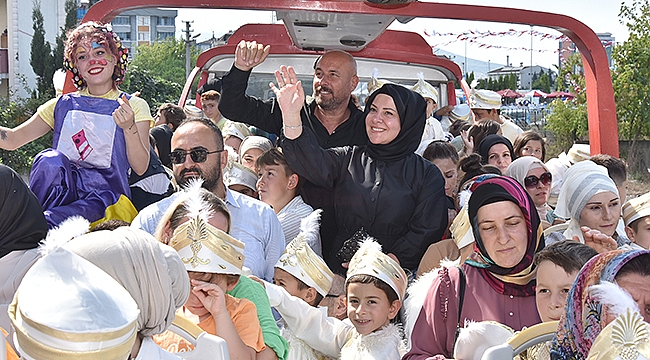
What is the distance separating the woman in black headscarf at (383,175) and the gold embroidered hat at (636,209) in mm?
909

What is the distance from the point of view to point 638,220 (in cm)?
372

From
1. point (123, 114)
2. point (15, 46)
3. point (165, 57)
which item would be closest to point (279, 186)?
point (123, 114)

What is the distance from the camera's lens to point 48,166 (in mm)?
3439

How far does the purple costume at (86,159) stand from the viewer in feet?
11.4

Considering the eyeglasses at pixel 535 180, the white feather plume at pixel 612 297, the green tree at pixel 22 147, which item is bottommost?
the green tree at pixel 22 147

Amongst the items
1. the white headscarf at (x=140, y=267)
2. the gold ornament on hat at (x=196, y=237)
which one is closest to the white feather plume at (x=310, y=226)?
the gold ornament on hat at (x=196, y=237)

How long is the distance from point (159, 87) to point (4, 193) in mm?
30438

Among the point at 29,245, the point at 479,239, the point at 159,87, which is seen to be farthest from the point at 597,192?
the point at 159,87

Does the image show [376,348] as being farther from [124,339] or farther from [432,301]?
[124,339]

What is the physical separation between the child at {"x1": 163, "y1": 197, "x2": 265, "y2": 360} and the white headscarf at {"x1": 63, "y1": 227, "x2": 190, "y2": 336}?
776 mm

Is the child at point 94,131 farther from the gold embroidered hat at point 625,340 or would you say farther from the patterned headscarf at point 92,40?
the gold embroidered hat at point 625,340

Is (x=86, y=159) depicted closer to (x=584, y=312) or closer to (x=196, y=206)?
(x=196, y=206)

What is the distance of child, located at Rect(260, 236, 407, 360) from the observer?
10.7 ft

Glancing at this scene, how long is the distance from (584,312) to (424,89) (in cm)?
493
